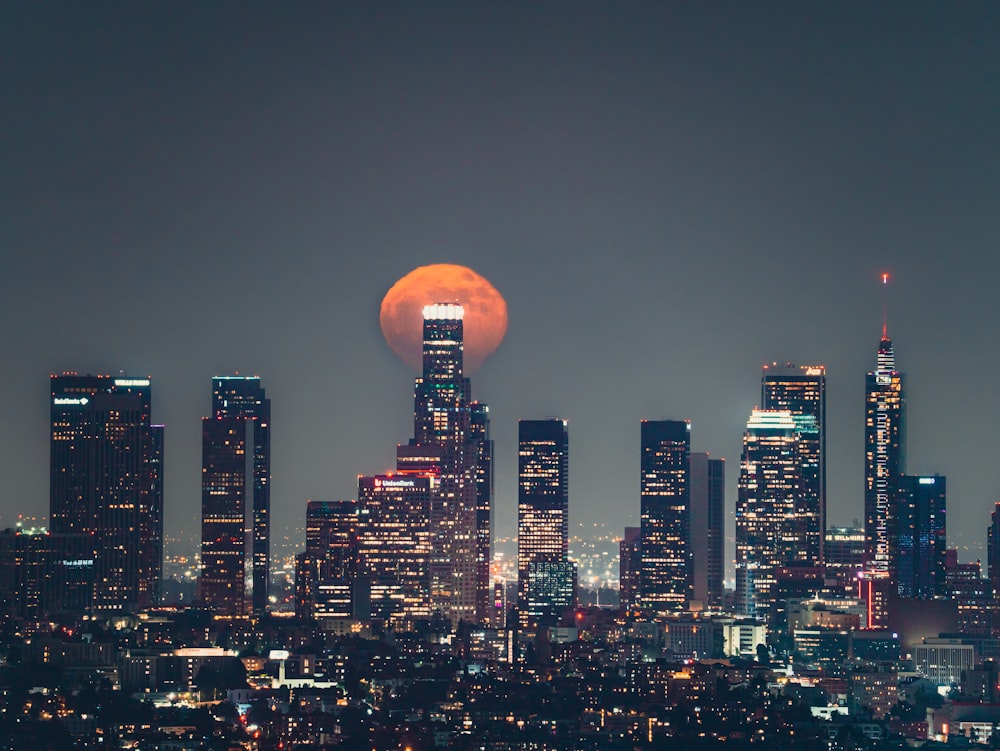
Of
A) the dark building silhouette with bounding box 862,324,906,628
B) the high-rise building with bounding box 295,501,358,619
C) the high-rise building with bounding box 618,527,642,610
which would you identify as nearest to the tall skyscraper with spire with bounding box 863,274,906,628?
the dark building silhouette with bounding box 862,324,906,628

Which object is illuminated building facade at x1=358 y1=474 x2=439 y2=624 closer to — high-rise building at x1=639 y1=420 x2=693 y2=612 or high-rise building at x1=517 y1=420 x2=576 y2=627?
high-rise building at x1=517 y1=420 x2=576 y2=627

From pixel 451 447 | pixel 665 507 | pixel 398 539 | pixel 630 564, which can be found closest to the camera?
pixel 398 539

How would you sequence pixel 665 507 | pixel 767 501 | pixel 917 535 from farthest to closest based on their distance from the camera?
1. pixel 767 501
2. pixel 665 507
3. pixel 917 535

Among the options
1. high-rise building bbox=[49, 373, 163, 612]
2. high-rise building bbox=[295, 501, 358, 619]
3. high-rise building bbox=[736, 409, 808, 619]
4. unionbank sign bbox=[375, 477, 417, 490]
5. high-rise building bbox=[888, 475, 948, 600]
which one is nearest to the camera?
high-rise building bbox=[49, 373, 163, 612]

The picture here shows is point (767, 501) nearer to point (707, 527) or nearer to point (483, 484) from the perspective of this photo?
point (707, 527)

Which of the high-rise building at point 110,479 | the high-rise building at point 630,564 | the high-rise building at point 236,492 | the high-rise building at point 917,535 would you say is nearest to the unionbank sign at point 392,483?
the high-rise building at point 236,492

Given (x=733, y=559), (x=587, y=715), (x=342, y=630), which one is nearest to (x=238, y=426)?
(x=342, y=630)

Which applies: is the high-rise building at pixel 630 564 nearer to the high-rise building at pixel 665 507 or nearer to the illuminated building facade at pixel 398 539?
the high-rise building at pixel 665 507

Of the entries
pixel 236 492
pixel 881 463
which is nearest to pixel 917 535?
pixel 881 463

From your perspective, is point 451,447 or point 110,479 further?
point 451,447
